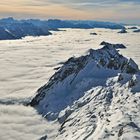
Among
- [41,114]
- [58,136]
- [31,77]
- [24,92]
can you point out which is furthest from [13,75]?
[58,136]

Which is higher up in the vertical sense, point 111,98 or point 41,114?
point 111,98

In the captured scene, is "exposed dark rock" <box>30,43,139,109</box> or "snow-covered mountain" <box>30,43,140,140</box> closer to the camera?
"snow-covered mountain" <box>30,43,140,140</box>

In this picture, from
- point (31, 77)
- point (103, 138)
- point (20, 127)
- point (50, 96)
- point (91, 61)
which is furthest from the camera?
point (31, 77)

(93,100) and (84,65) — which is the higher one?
(84,65)

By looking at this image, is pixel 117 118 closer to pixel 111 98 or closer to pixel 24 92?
pixel 111 98

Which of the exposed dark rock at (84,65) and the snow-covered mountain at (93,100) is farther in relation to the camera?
the exposed dark rock at (84,65)

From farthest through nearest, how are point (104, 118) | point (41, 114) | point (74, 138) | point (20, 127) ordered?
1. point (41, 114)
2. point (20, 127)
3. point (104, 118)
4. point (74, 138)

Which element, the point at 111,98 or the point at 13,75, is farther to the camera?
the point at 13,75

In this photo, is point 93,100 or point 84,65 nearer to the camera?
point 93,100
